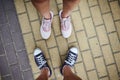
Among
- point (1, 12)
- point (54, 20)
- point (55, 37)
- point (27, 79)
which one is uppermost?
point (1, 12)

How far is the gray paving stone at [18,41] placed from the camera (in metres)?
2.09

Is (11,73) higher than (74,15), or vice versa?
(74,15)

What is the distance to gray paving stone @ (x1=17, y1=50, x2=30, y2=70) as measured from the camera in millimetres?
2064

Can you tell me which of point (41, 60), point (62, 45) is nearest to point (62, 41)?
point (62, 45)

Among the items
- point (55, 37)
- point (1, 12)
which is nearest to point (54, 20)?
point (55, 37)

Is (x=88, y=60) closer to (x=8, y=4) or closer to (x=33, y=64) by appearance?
(x=33, y=64)

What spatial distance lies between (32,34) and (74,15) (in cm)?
43

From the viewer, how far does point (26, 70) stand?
2.06 meters

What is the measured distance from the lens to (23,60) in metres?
2.07

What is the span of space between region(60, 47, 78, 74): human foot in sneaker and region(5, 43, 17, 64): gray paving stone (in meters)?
0.44

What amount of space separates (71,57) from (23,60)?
44cm

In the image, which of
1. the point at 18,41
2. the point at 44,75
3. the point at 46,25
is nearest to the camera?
the point at 44,75

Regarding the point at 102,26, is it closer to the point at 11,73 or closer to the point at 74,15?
the point at 74,15

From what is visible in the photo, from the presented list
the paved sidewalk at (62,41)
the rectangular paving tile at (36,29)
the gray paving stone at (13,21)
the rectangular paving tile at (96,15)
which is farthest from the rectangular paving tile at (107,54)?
the gray paving stone at (13,21)
